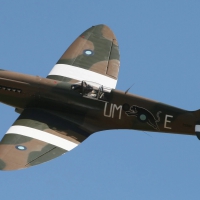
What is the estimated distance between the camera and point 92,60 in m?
37.1

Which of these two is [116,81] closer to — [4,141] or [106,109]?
[106,109]

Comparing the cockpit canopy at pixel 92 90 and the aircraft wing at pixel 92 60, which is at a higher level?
the aircraft wing at pixel 92 60

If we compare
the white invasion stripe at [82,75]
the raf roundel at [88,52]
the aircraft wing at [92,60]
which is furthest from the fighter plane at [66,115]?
the raf roundel at [88,52]

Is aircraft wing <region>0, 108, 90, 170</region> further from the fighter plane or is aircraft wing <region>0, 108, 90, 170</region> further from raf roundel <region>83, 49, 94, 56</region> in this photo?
raf roundel <region>83, 49, 94, 56</region>

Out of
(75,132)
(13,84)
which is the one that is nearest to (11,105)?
(13,84)

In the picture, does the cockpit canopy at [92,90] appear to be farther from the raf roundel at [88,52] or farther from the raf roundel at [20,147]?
the raf roundel at [88,52]

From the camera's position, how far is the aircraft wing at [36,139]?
3126 cm

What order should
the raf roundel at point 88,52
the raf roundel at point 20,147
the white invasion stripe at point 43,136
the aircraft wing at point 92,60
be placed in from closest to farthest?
1. the raf roundel at point 20,147
2. the white invasion stripe at point 43,136
3. the aircraft wing at point 92,60
4. the raf roundel at point 88,52

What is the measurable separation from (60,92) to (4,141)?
2.96 meters

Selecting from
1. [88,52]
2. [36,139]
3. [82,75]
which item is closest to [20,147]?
[36,139]

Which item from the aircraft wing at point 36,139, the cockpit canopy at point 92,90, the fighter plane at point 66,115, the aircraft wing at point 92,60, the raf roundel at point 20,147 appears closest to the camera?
the aircraft wing at point 36,139

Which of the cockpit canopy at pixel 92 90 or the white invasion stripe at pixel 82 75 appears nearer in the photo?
the cockpit canopy at pixel 92 90

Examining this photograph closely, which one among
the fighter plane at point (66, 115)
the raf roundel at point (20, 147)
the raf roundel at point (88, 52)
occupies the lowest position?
the raf roundel at point (20, 147)

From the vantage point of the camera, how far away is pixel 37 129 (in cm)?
3297
